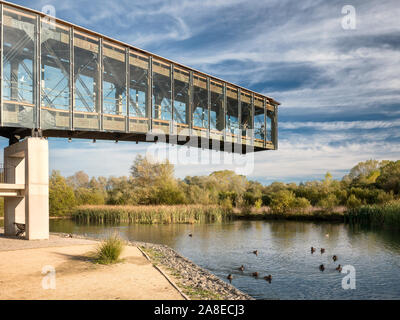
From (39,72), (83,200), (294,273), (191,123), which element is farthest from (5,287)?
(83,200)

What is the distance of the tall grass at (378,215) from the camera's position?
23547mm

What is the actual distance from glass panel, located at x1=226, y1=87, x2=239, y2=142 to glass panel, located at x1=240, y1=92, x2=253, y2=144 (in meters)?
0.47

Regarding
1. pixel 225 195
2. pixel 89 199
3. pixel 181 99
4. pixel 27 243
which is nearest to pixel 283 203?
pixel 225 195

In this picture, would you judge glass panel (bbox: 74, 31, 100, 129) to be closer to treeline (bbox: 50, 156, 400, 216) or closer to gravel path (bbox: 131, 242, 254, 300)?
gravel path (bbox: 131, 242, 254, 300)

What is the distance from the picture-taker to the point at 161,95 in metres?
20.8

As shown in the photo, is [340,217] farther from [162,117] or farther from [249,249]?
[162,117]

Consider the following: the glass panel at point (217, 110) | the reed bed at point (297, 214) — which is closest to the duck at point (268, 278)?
the glass panel at point (217, 110)

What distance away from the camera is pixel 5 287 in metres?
7.77

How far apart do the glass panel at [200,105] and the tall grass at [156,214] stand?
9844 mm

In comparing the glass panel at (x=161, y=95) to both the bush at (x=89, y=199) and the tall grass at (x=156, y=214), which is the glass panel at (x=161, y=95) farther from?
the bush at (x=89, y=199)

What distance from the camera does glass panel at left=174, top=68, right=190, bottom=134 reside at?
2081 centimetres

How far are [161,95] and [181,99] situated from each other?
1427 millimetres

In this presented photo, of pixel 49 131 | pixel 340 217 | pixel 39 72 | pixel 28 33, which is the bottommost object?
pixel 340 217
